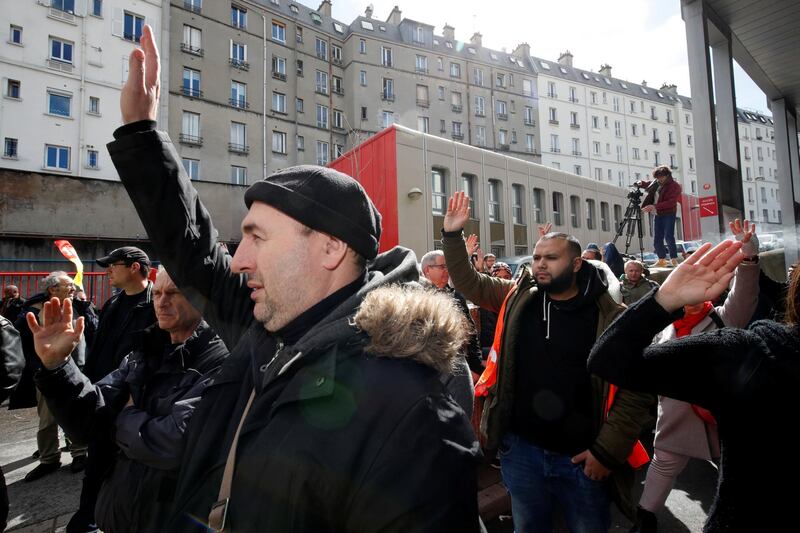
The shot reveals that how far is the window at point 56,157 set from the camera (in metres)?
21.2

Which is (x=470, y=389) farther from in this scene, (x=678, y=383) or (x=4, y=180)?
(x=4, y=180)

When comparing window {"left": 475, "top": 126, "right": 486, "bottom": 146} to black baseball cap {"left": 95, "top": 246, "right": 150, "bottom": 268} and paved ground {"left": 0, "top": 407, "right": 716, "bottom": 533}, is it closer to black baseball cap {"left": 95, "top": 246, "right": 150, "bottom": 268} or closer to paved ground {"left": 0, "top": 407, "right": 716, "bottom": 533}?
paved ground {"left": 0, "top": 407, "right": 716, "bottom": 533}

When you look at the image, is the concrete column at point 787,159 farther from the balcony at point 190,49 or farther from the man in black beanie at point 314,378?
the balcony at point 190,49

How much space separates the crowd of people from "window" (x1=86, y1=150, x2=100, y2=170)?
2451 cm

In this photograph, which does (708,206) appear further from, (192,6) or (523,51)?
(523,51)

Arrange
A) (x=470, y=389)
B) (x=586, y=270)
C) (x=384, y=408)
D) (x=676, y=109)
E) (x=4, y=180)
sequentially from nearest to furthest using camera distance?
(x=384, y=408)
(x=470, y=389)
(x=586, y=270)
(x=4, y=180)
(x=676, y=109)

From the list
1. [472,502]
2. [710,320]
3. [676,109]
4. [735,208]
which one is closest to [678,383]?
[472,502]

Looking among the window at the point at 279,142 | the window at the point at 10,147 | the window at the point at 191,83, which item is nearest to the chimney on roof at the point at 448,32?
the window at the point at 279,142

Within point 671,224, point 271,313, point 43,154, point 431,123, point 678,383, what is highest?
point 431,123

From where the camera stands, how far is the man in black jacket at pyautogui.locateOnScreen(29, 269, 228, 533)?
174 centimetres

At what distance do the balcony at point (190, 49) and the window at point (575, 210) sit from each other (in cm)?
2469

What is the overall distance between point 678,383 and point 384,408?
110cm

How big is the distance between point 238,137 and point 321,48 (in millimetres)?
10652

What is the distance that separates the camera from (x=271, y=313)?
4.54 ft
